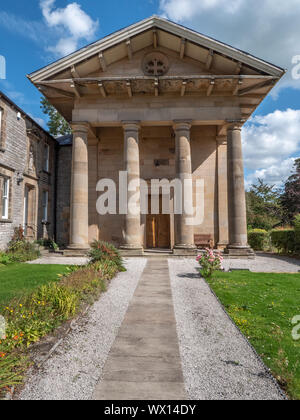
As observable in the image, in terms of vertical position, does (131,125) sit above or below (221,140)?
below

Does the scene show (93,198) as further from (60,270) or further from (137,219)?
(60,270)

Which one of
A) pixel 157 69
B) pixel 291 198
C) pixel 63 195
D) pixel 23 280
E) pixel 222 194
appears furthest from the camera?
pixel 291 198

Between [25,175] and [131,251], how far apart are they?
843 centimetres

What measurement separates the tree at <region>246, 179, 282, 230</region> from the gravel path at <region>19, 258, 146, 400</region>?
26796 millimetres

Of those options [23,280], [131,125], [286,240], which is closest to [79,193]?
[131,125]

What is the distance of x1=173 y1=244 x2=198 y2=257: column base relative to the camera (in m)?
14.5

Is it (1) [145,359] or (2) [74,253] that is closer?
(1) [145,359]

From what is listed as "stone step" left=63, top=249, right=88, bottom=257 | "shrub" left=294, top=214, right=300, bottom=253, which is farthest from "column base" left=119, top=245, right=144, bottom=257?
"shrub" left=294, top=214, right=300, bottom=253

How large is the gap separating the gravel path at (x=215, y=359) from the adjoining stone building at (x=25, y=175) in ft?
40.4

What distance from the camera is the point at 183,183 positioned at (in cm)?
1485

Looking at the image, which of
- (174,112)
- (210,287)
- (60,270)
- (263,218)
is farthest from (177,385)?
(263,218)

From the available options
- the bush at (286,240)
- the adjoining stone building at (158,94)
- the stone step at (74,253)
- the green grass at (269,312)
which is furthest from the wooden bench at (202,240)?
the green grass at (269,312)

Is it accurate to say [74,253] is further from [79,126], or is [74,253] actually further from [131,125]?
[131,125]
